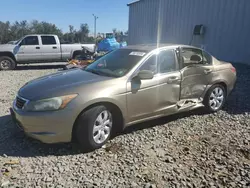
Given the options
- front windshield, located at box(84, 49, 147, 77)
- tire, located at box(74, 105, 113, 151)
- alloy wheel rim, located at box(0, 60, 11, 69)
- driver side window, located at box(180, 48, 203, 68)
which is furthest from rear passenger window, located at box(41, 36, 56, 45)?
tire, located at box(74, 105, 113, 151)

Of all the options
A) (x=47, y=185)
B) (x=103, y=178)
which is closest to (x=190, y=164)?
(x=103, y=178)

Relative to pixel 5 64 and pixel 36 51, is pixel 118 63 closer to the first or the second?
pixel 36 51

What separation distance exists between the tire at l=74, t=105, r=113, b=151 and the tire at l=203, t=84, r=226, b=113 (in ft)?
7.67

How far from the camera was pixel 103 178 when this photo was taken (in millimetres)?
2982

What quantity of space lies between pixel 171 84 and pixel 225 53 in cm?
756

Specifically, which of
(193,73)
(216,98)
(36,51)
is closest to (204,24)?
(216,98)

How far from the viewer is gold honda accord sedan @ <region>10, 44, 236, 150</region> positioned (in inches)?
131

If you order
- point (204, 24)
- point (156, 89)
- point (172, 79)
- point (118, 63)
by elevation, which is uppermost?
point (204, 24)

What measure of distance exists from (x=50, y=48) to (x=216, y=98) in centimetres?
944

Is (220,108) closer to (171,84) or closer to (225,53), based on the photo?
(171,84)

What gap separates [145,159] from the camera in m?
3.42

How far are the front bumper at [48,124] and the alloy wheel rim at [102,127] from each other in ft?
1.23

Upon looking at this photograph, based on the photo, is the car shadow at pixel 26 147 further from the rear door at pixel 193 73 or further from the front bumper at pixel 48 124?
the rear door at pixel 193 73

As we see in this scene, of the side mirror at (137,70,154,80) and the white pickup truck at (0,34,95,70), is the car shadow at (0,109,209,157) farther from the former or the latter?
the white pickup truck at (0,34,95,70)
